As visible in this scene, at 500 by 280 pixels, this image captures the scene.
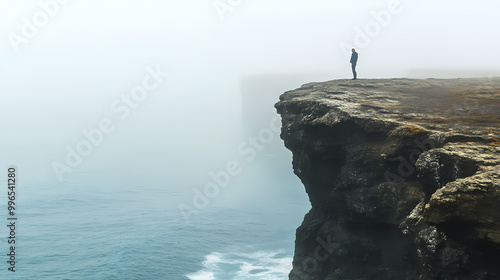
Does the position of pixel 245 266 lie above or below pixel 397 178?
below

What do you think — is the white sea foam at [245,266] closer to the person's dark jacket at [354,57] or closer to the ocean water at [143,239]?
the ocean water at [143,239]

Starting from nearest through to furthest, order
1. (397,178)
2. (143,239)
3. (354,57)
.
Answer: (397,178)
(354,57)
(143,239)

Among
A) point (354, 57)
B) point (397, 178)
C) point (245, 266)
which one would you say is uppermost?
point (354, 57)

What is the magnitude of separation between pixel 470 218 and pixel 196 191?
181 meters

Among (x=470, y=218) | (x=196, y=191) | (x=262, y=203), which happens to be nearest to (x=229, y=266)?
(x=470, y=218)

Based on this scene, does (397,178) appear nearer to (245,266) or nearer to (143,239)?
(245,266)

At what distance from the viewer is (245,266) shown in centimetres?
7662

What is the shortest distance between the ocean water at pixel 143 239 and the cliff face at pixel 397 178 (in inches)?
1766

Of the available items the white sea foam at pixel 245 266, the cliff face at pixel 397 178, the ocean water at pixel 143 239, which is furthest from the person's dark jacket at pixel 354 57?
the ocean water at pixel 143 239

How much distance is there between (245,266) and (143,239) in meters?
33.7

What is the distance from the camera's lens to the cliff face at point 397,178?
14281 millimetres

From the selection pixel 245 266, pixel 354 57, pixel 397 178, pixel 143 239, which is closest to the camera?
pixel 397 178

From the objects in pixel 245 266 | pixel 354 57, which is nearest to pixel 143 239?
pixel 245 266

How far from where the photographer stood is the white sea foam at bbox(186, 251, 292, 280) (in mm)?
69875
